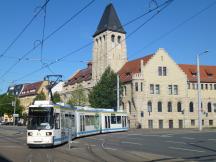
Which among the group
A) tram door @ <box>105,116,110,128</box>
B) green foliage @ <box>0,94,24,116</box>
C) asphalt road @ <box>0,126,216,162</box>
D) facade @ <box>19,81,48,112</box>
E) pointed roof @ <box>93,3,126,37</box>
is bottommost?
asphalt road @ <box>0,126,216,162</box>

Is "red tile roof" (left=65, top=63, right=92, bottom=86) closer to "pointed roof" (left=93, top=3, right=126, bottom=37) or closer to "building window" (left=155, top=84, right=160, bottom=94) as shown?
"pointed roof" (left=93, top=3, right=126, bottom=37)

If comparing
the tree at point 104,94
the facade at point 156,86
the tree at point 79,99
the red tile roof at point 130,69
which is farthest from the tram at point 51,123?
the red tile roof at point 130,69

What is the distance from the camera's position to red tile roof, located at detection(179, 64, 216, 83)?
7819 cm

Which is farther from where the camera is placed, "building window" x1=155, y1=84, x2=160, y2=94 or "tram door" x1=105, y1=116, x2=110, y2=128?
"building window" x1=155, y1=84, x2=160, y2=94

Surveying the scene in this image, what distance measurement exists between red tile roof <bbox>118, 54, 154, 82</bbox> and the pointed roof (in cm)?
771

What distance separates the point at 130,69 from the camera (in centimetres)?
7675

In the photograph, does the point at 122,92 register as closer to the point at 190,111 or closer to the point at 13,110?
the point at 190,111

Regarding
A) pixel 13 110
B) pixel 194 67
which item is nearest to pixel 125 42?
pixel 194 67

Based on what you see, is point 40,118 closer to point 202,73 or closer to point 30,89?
point 202,73

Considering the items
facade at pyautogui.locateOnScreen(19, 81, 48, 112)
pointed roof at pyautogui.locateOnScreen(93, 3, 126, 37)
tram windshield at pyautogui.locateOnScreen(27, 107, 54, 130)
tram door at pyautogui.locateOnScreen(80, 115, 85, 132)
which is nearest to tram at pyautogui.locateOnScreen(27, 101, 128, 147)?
tram windshield at pyautogui.locateOnScreen(27, 107, 54, 130)

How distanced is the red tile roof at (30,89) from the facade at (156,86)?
55.6 meters

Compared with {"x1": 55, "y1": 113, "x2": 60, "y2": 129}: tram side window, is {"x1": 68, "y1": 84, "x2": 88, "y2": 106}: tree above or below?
above

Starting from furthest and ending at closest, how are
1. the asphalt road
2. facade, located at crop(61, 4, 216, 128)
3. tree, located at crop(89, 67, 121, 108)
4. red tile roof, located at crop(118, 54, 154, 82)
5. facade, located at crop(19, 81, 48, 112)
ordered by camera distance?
facade, located at crop(19, 81, 48, 112)
red tile roof, located at crop(118, 54, 154, 82)
facade, located at crop(61, 4, 216, 128)
tree, located at crop(89, 67, 121, 108)
the asphalt road

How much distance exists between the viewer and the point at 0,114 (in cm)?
11350
